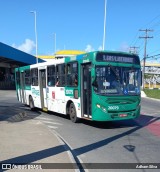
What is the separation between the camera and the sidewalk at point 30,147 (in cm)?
754

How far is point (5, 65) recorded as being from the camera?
2496 inches

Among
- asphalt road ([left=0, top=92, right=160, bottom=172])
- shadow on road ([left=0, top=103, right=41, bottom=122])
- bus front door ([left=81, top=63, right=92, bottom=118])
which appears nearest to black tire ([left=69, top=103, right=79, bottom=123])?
asphalt road ([left=0, top=92, right=160, bottom=172])

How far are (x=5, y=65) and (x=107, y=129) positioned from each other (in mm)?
52483

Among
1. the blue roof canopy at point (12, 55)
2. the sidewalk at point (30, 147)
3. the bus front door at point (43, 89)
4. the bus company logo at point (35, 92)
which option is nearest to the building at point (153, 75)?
the blue roof canopy at point (12, 55)

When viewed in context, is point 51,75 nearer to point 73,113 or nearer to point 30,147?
point 73,113

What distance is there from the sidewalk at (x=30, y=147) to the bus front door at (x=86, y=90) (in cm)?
219

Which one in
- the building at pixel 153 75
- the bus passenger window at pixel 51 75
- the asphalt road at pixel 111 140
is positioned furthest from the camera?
the building at pixel 153 75

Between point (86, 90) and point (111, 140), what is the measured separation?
3.29 meters

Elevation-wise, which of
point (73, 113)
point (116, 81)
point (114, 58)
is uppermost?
point (114, 58)

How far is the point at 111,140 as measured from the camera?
10.7 meters

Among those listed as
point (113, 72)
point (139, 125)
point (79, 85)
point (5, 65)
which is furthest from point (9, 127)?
point (5, 65)

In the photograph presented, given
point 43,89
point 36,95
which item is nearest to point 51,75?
point 43,89

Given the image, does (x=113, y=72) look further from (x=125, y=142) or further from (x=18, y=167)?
(x=18, y=167)

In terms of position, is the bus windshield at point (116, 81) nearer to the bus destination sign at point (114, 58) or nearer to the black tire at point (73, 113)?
the bus destination sign at point (114, 58)
